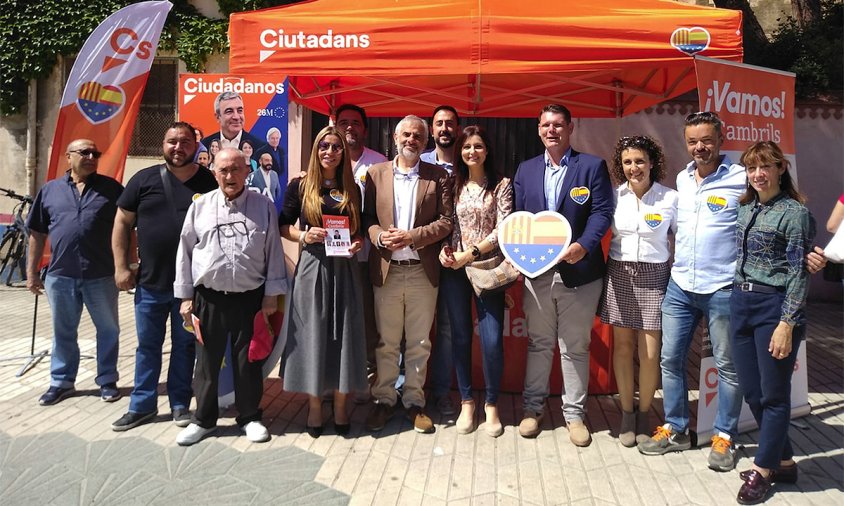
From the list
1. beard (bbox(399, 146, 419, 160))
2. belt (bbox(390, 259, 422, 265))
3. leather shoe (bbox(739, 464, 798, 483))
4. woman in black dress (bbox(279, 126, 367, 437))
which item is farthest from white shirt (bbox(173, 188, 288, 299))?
leather shoe (bbox(739, 464, 798, 483))

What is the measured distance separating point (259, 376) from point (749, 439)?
319cm

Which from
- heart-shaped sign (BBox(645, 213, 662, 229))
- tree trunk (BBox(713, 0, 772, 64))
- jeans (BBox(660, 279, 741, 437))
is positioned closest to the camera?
jeans (BBox(660, 279, 741, 437))

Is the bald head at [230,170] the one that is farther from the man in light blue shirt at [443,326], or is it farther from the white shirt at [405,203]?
the man in light blue shirt at [443,326]

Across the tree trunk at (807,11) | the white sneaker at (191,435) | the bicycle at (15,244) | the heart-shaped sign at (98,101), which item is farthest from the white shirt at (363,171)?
the tree trunk at (807,11)

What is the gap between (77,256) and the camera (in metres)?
4.01

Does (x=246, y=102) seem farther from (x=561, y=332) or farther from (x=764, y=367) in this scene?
(x=764, y=367)

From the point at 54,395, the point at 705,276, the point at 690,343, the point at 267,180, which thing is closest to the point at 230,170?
the point at 267,180

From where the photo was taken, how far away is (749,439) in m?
3.64

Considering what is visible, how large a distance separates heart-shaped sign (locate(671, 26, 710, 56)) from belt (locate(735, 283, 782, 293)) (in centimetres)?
154

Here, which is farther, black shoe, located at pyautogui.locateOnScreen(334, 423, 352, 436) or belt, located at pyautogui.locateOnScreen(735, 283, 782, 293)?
black shoe, located at pyautogui.locateOnScreen(334, 423, 352, 436)

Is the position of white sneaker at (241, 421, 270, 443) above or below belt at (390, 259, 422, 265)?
below

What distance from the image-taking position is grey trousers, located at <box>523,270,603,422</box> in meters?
→ 3.45

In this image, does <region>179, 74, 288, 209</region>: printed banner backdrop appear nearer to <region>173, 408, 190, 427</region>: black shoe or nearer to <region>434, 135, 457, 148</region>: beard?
<region>434, 135, 457, 148</region>: beard

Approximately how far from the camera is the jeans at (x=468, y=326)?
11.9ft
